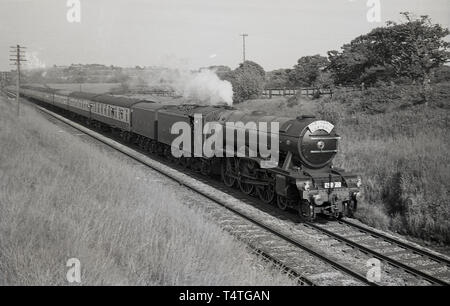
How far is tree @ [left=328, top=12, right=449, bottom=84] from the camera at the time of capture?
96.9 ft

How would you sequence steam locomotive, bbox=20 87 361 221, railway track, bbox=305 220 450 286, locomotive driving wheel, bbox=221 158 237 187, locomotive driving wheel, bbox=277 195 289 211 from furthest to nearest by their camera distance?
locomotive driving wheel, bbox=221 158 237 187
locomotive driving wheel, bbox=277 195 289 211
steam locomotive, bbox=20 87 361 221
railway track, bbox=305 220 450 286

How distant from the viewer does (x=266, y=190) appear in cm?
1318

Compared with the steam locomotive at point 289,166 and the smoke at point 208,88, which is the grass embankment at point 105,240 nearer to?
the steam locomotive at point 289,166

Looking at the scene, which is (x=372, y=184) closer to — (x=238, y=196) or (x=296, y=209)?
(x=296, y=209)

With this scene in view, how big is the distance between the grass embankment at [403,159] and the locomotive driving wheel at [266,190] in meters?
2.62

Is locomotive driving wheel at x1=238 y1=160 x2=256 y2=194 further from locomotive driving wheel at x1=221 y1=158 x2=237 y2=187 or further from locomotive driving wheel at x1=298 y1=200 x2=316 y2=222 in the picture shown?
locomotive driving wheel at x1=298 y1=200 x2=316 y2=222

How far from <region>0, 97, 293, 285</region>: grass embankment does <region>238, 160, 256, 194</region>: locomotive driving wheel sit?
355 cm

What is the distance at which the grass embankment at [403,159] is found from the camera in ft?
35.5

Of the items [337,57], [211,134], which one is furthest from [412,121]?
[337,57]

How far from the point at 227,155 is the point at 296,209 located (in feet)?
11.7

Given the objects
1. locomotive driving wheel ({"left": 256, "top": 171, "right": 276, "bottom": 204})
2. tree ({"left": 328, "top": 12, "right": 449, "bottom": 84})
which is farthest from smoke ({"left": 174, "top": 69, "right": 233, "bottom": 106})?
tree ({"left": 328, "top": 12, "right": 449, "bottom": 84})

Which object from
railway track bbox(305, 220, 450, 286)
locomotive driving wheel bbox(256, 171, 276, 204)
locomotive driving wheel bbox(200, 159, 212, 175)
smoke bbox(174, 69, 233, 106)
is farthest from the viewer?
smoke bbox(174, 69, 233, 106)

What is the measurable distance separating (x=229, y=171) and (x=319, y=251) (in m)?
6.41

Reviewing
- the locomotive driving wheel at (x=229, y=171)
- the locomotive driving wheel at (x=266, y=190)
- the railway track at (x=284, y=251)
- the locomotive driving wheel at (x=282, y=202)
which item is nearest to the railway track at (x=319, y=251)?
the railway track at (x=284, y=251)
